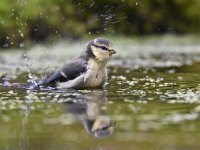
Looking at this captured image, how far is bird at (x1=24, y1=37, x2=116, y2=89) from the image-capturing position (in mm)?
9703

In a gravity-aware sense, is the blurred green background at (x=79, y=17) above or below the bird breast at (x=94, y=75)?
above

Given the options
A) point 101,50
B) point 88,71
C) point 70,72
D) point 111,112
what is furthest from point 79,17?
point 111,112

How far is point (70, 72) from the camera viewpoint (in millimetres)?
9828

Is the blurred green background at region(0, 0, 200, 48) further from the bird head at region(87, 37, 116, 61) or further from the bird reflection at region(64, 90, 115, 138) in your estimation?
the bird reflection at region(64, 90, 115, 138)

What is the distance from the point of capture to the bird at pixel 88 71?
9703 mm

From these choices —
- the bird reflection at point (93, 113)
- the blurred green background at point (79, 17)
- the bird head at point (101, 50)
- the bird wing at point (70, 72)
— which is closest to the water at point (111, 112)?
the bird reflection at point (93, 113)

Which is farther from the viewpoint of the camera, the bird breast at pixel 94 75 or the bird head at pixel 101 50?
the bird head at pixel 101 50

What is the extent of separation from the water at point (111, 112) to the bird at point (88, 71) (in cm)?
22

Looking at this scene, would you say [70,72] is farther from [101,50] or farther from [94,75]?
[101,50]

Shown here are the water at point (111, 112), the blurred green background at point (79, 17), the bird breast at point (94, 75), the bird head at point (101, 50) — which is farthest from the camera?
the blurred green background at point (79, 17)

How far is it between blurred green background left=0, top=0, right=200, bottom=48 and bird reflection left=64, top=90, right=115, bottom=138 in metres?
5.08

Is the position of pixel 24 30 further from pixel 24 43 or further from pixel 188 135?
pixel 188 135

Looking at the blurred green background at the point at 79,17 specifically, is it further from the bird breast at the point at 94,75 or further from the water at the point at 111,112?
the bird breast at the point at 94,75

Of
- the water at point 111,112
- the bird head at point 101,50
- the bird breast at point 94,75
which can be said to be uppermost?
the bird head at point 101,50
